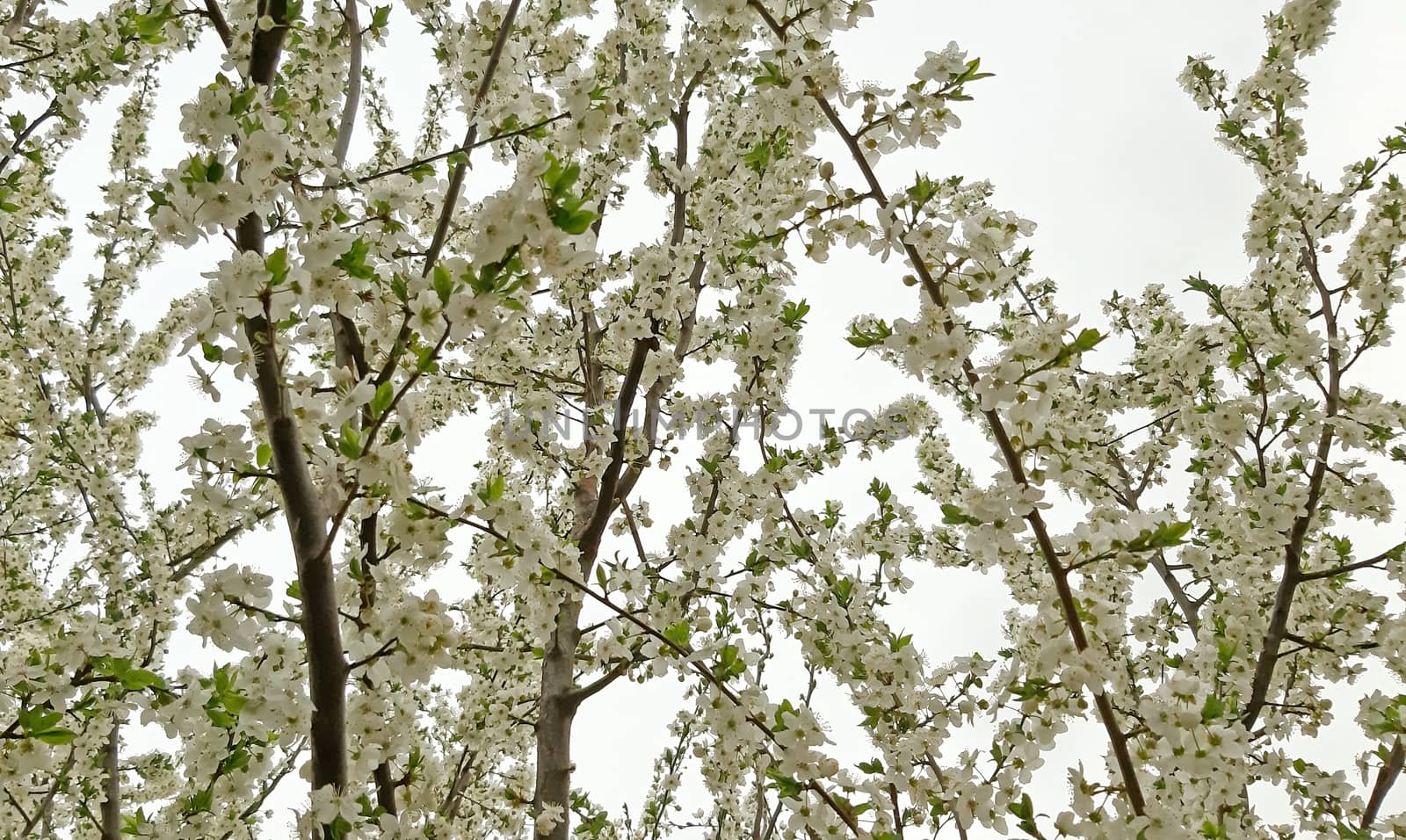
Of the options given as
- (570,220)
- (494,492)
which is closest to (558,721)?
(494,492)

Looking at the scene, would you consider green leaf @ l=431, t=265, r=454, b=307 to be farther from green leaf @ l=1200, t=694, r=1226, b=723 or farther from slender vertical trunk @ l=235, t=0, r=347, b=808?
green leaf @ l=1200, t=694, r=1226, b=723

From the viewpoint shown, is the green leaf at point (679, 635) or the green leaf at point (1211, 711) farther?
the green leaf at point (679, 635)

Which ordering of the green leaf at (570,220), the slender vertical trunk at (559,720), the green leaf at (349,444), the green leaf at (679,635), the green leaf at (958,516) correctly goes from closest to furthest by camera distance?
the green leaf at (570,220)
the green leaf at (349,444)
the green leaf at (958,516)
the green leaf at (679,635)
the slender vertical trunk at (559,720)

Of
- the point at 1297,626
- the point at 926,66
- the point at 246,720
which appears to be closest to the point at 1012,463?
the point at 926,66

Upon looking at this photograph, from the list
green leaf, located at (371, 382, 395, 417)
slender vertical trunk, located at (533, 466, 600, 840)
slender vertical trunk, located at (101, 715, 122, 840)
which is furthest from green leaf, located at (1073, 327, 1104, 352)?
slender vertical trunk, located at (101, 715, 122, 840)

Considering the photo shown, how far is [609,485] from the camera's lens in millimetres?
4742

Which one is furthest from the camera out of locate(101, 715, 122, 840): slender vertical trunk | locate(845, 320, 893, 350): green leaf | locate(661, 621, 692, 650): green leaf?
locate(101, 715, 122, 840): slender vertical trunk

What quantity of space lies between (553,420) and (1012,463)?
3.61 m

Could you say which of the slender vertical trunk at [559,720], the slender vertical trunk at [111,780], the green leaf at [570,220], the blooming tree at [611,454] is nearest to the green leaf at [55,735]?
the blooming tree at [611,454]

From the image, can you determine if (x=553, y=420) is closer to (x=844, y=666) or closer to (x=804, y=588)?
(x=804, y=588)

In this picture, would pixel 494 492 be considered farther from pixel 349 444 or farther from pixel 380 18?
pixel 380 18

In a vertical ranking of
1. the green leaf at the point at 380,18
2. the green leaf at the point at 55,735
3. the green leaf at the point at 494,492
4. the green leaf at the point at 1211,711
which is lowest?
the green leaf at the point at 1211,711

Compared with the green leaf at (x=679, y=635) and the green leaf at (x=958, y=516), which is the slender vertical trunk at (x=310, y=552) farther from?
the green leaf at (x=958, y=516)

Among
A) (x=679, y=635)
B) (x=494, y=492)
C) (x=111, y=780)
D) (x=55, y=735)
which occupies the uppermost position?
(x=111, y=780)
